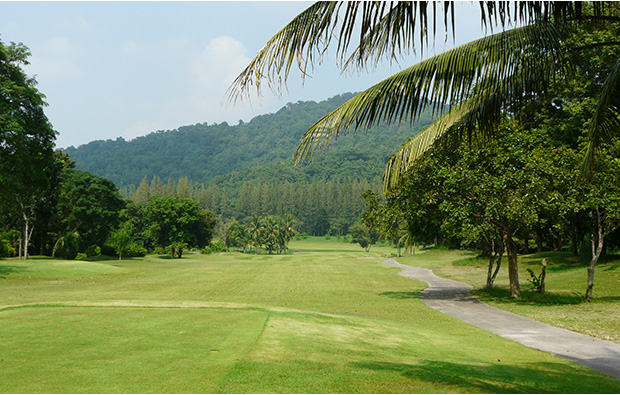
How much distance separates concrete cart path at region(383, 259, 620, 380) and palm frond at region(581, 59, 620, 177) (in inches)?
164

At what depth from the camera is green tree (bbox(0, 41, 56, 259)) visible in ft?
99.1

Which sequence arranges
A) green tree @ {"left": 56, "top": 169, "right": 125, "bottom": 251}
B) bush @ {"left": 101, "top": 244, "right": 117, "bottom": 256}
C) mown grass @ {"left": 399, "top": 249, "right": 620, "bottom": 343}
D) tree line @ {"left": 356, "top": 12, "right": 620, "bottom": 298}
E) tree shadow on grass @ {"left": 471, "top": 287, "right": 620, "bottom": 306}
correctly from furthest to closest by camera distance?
bush @ {"left": 101, "top": 244, "right": 117, "bottom": 256} < green tree @ {"left": 56, "top": 169, "right": 125, "bottom": 251} < tree shadow on grass @ {"left": 471, "top": 287, "right": 620, "bottom": 306} < tree line @ {"left": 356, "top": 12, "right": 620, "bottom": 298} < mown grass @ {"left": 399, "top": 249, "right": 620, "bottom": 343}

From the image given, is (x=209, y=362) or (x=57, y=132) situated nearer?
(x=209, y=362)

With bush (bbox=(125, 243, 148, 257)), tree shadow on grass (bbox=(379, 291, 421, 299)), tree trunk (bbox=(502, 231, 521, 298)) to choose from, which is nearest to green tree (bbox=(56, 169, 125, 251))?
bush (bbox=(125, 243, 148, 257))

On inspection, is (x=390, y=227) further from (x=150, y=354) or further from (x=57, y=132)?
(x=57, y=132)

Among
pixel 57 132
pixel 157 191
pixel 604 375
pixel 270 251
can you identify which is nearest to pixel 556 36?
pixel 604 375

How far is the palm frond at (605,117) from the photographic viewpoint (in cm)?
643

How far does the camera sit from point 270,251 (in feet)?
390

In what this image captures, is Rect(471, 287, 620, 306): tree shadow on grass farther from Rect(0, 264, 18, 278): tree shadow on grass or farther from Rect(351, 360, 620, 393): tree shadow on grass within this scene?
Rect(0, 264, 18, 278): tree shadow on grass

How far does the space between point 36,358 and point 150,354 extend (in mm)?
1472

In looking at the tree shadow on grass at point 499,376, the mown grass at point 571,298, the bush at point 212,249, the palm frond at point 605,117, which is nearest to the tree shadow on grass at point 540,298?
the mown grass at point 571,298

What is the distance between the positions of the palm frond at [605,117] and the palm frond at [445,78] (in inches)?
31.5

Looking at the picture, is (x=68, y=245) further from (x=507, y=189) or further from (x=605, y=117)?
(x=605, y=117)

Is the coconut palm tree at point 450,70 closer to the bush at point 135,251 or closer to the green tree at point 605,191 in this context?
the green tree at point 605,191
